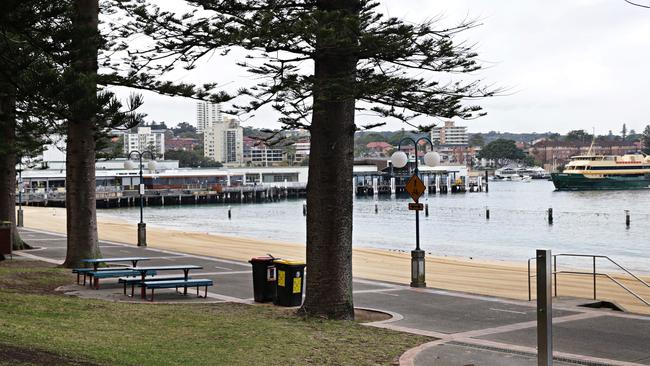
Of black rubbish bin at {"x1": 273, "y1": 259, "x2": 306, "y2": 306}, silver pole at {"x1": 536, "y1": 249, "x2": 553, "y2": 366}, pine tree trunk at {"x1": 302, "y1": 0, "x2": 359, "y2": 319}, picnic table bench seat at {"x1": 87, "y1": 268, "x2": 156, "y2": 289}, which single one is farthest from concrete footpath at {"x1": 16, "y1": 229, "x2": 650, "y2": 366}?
silver pole at {"x1": 536, "y1": 249, "x2": 553, "y2": 366}

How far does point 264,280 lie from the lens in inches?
599

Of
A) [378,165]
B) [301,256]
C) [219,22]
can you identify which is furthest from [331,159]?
[378,165]

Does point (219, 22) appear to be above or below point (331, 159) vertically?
above

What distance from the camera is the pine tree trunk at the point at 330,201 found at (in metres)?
13.3

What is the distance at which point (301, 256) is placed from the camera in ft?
118

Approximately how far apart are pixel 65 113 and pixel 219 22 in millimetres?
2923

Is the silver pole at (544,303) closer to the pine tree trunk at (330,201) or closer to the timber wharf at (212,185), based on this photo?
the pine tree trunk at (330,201)

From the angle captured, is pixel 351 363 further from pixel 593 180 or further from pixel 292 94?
pixel 593 180

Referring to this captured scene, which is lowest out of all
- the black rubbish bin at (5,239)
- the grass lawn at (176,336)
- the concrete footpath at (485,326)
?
the concrete footpath at (485,326)

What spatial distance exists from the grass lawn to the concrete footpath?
75cm

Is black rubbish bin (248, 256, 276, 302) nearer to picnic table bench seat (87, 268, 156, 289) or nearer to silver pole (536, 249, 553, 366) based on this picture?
picnic table bench seat (87, 268, 156, 289)

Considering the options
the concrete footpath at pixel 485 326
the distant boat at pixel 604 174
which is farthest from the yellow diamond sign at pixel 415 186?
the distant boat at pixel 604 174

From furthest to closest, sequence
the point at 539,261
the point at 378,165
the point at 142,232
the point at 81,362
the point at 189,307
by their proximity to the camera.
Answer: the point at 378,165 → the point at 142,232 → the point at 189,307 → the point at 81,362 → the point at 539,261

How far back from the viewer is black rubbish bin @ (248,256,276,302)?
1517cm
